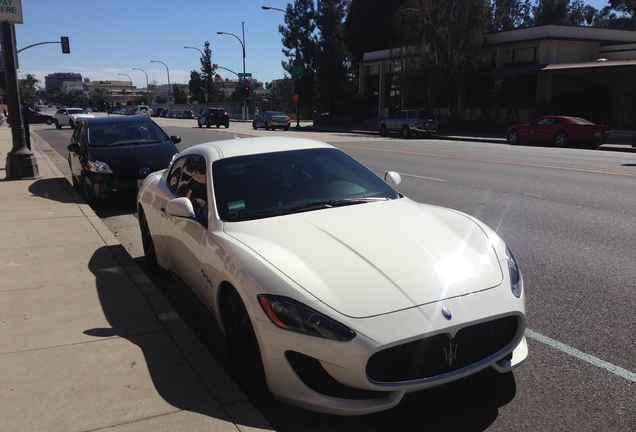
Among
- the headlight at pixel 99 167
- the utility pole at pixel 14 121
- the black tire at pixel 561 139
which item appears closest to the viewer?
the headlight at pixel 99 167

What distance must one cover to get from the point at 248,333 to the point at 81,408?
1025mm

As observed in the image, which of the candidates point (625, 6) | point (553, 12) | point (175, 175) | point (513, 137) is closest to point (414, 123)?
point (513, 137)

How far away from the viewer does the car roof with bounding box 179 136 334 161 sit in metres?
4.76

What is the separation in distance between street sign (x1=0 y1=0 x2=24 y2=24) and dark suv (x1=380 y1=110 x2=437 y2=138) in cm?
2476

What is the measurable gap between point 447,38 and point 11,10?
29.4m

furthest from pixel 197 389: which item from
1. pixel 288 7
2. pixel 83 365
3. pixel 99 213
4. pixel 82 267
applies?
pixel 288 7

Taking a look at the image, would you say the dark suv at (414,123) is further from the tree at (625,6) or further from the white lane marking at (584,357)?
the tree at (625,6)

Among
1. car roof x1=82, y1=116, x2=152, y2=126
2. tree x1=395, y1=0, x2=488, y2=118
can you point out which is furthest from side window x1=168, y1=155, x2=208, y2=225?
tree x1=395, y1=0, x2=488, y2=118

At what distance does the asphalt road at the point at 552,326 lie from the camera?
3.26m

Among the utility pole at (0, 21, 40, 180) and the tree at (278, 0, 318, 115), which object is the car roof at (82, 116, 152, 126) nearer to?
the utility pole at (0, 21, 40, 180)

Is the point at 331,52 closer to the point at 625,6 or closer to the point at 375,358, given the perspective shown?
the point at 625,6

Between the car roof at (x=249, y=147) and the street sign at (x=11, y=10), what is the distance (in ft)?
30.3

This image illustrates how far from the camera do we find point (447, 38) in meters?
36.3

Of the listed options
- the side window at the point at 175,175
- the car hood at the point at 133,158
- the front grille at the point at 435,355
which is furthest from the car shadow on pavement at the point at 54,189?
the front grille at the point at 435,355
